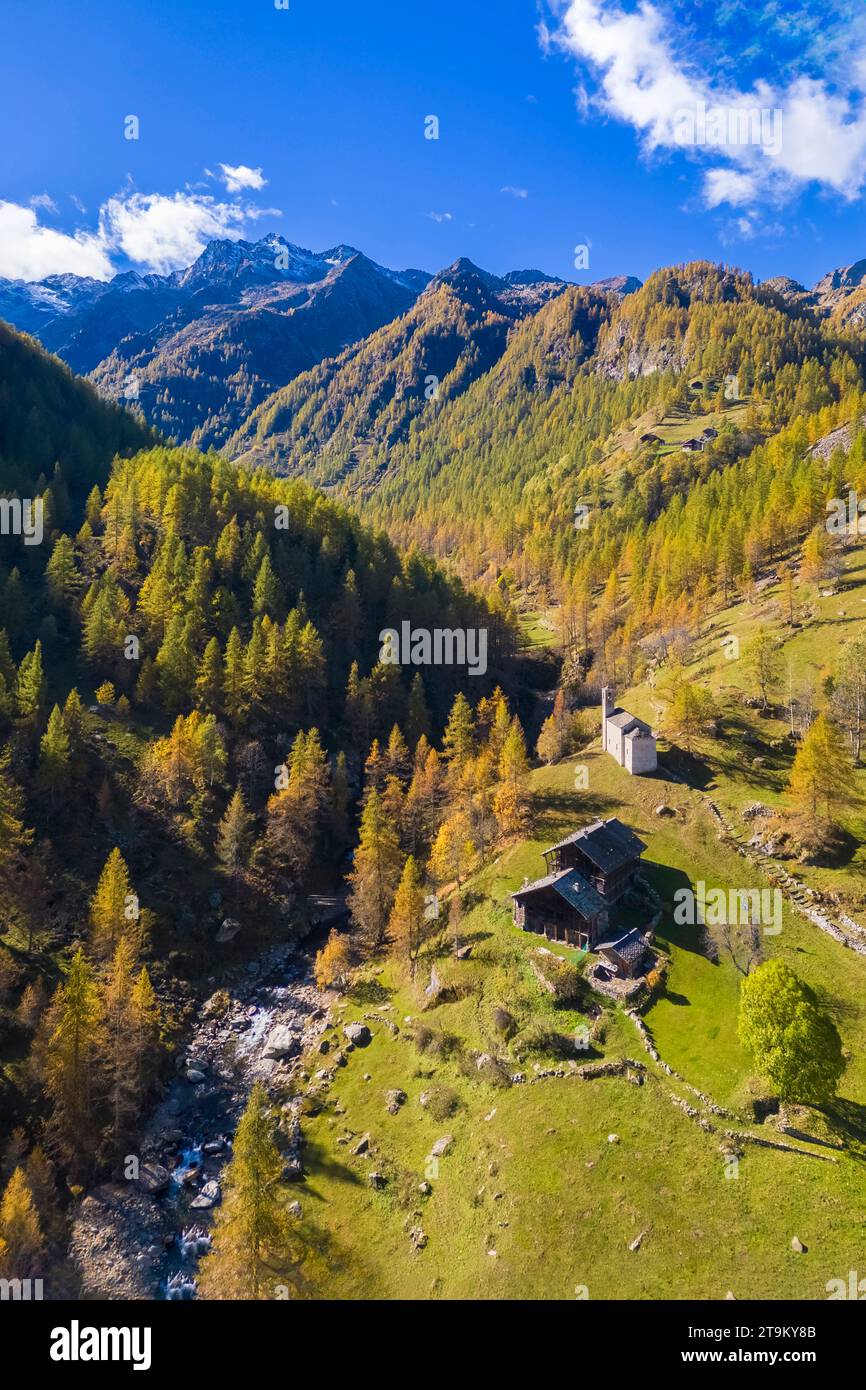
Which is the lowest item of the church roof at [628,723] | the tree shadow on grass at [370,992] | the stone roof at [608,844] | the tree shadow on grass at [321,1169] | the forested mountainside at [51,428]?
the tree shadow on grass at [321,1169]

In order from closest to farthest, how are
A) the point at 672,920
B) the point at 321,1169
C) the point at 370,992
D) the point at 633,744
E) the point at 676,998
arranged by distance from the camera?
the point at 321,1169 < the point at 676,998 < the point at 672,920 < the point at 370,992 < the point at 633,744

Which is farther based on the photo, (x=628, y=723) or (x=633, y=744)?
(x=628, y=723)

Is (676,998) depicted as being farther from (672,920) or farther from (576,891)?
(576,891)

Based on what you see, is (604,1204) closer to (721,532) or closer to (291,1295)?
(291,1295)

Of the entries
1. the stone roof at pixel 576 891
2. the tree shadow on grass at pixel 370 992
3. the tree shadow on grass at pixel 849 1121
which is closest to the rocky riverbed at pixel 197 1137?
the tree shadow on grass at pixel 370 992

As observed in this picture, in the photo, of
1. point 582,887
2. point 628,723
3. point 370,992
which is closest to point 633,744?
point 628,723

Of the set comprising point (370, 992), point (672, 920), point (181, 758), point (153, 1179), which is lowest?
point (153, 1179)

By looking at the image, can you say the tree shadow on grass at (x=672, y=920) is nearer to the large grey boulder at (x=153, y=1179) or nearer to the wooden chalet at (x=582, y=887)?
the wooden chalet at (x=582, y=887)

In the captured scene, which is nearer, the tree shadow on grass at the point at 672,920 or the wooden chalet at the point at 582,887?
the tree shadow on grass at the point at 672,920

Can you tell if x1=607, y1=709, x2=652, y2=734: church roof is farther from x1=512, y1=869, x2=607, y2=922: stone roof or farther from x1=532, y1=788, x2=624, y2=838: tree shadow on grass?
x1=512, y1=869, x2=607, y2=922: stone roof
